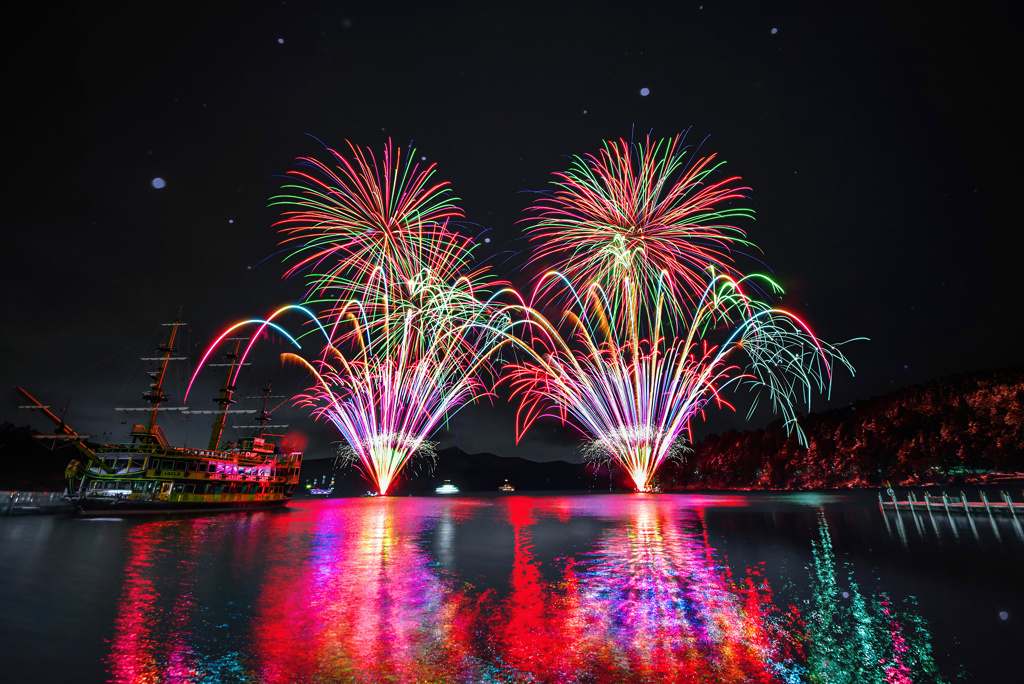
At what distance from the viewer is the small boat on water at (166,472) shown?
5828cm

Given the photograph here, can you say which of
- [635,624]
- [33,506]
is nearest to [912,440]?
[635,624]

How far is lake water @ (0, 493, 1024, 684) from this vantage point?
1010 cm

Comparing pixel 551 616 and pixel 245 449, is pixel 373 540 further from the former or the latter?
pixel 245 449

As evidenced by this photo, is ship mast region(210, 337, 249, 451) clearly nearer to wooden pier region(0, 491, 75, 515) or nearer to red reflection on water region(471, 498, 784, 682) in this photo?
wooden pier region(0, 491, 75, 515)

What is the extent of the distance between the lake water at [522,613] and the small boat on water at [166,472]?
113 ft

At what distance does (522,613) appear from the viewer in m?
14.3

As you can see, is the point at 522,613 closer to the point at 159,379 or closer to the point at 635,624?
the point at 635,624

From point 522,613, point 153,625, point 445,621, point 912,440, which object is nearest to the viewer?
point 153,625

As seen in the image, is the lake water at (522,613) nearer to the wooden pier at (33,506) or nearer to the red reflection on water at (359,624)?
the red reflection on water at (359,624)

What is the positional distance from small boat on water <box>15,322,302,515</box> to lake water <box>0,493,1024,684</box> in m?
34.3

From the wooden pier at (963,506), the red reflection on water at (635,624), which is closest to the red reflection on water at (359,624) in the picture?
the red reflection on water at (635,624)

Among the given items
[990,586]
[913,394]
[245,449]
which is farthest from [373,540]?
[913,394]

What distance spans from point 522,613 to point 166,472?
63567 mm

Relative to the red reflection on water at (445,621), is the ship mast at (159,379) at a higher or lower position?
higher
